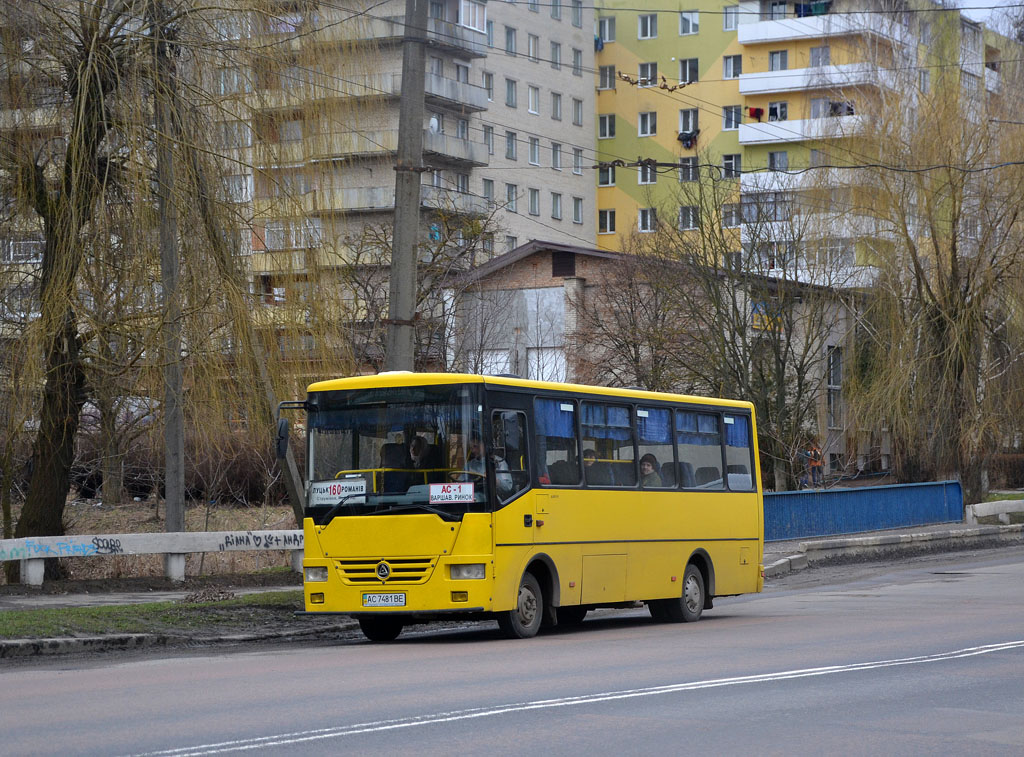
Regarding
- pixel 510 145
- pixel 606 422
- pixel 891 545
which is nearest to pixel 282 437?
pixel 606 422

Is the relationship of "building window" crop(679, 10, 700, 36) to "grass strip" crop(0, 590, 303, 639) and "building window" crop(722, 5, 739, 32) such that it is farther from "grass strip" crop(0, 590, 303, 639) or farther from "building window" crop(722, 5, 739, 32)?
"grass strip" crop(0, 590, 303, 639)

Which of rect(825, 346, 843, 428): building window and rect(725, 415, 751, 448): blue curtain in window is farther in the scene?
rect(825, 346, 843, 428): building window

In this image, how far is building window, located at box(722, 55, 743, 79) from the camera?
85.6 metres

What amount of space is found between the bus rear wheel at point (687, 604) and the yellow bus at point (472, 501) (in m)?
0.82

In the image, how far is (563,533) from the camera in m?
17.1

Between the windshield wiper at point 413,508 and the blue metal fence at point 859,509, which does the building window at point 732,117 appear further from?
the windshield wiper at point 413,508

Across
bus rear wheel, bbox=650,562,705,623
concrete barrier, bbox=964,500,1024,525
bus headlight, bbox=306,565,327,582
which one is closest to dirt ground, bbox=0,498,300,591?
bus headlight, bbox=306,565,327,582

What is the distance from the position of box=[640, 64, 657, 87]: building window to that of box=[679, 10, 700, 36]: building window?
279 centimetres

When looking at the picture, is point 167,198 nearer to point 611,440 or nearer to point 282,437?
point 282,437

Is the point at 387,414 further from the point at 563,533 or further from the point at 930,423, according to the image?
the point at 930,423

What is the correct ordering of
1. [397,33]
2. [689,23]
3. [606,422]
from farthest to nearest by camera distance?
[689,23] → [397,33] → [606,422]

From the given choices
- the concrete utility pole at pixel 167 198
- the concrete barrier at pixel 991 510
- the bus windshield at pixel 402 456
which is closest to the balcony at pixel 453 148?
the concrete barrier at pixel 991 510

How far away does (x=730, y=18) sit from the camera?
3391 inches

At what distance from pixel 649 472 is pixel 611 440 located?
997mm
